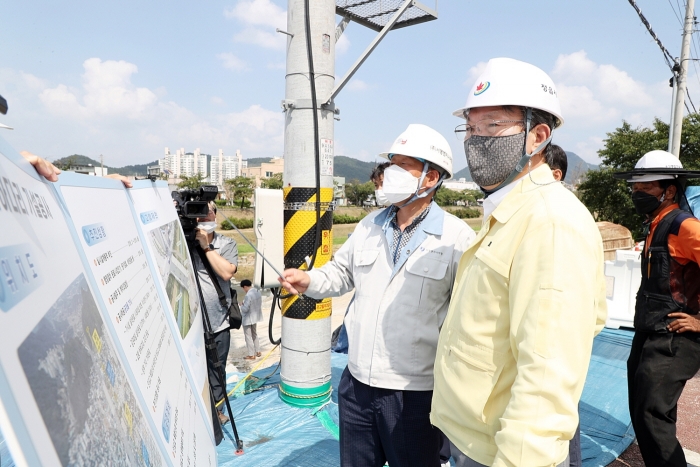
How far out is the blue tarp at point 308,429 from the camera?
3.14 meters

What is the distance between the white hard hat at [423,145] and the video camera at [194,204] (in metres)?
1.14

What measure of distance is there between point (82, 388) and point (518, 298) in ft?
3.41

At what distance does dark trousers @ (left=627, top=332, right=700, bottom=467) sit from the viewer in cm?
252

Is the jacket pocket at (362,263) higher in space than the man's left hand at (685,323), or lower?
higher

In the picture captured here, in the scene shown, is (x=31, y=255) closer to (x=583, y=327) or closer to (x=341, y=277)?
(x=583, y=327)

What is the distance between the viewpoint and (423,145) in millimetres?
2293

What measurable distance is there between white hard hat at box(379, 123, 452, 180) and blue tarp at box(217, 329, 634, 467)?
6.98ft

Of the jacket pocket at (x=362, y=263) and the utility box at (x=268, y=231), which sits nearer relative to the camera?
the jacket pocket at (x=362, y=263)

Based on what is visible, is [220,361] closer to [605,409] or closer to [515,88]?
[515,88]

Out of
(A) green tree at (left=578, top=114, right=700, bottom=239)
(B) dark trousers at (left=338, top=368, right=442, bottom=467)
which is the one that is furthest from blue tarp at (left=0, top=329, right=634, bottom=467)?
(A) green tree at (left=578, top=114, right=700, bottom=239)

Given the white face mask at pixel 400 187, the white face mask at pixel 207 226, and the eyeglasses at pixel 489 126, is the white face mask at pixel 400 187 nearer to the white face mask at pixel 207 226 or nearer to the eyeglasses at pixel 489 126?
the eyeglasses at pixel 489 126

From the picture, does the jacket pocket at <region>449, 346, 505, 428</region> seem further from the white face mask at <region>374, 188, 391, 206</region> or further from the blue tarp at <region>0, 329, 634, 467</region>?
the blue tarp at <region>0, 329, 634, 467</region>

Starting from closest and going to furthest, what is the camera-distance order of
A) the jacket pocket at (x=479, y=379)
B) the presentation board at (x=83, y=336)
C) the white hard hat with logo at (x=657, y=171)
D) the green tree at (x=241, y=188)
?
the presentation board at (x=83, y=336) < the jacket pocket at (x=479, y=379) < the white hard hat with logo at (x=657, y=171) < the green tree at (x=241, y=188)

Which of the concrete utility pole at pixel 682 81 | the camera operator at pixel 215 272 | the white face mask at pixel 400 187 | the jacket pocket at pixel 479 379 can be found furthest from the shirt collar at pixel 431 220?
the concrete utility pole at pixel 682 81
